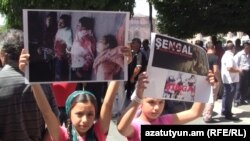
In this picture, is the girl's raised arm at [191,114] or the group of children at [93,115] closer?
the group of children at [93,115]

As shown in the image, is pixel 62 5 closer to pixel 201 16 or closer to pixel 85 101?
pixel 201 16

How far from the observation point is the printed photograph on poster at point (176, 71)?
317 cm

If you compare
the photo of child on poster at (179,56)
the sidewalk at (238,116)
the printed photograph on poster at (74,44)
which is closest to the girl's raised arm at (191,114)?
the photo of child on poster at (179,56)

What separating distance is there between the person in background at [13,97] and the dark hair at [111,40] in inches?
27.4

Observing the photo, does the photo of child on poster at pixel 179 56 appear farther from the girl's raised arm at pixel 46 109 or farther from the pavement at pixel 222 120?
the pavement at pixel 222 120

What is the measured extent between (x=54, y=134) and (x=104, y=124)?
332 millimetres

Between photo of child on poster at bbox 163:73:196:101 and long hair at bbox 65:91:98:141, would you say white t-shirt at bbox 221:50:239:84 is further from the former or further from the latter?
long hair at bbox 65:91:98:141

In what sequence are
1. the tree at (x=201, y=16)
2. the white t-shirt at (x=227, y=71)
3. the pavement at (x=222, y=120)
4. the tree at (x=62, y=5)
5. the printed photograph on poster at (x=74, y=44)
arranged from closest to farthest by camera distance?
the printed photograph on poster at (x=74, y=44), the pavement at (x=222, y=120), the white t-shirt at (x=227, y=71), the tree at (x=62, y=5), the tree at (x=201, y=16)

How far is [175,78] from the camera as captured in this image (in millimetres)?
3301

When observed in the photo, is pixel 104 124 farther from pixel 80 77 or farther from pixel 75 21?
pixel 75 21

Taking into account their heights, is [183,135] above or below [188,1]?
below

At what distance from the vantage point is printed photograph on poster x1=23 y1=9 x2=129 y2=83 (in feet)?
9.71

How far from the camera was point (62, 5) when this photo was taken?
650 inches

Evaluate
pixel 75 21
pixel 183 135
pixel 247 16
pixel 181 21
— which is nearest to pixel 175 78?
pixel 183 135
